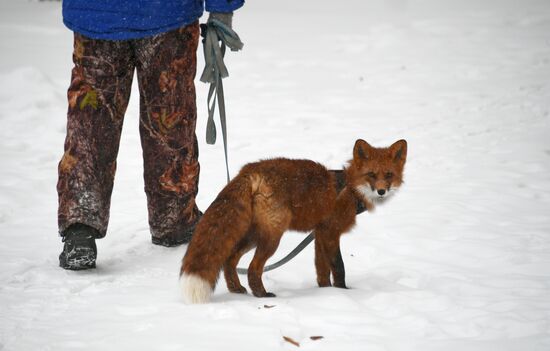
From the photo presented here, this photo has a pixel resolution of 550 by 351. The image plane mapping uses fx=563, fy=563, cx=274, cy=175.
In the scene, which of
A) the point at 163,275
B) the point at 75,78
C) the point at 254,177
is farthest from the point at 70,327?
the point at 75,78

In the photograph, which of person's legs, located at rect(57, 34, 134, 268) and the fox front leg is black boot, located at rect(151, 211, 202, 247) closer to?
person's legs, located at rect(57, 34, 134, 268)

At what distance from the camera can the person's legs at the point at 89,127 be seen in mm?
4070

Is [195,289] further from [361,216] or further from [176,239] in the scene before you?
[361,216]

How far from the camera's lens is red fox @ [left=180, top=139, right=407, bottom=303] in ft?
11.1

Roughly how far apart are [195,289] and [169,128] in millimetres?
1529

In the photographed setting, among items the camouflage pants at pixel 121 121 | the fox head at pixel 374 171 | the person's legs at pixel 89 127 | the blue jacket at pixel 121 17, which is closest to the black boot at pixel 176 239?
the camouflage pants at pixel 121 121

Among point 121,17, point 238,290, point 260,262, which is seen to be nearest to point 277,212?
point 260,262

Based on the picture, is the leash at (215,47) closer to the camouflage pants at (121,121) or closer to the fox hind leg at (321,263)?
the camouflage pants at (121,121)

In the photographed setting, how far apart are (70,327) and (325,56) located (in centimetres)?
1031

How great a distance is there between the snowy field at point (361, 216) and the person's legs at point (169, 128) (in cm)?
29

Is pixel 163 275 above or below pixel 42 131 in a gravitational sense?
below

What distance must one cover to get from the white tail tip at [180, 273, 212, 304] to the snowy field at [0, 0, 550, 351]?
0.23 ft

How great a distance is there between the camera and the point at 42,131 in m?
7.68

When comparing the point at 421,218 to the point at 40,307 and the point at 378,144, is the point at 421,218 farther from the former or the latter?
the point at 40,307
